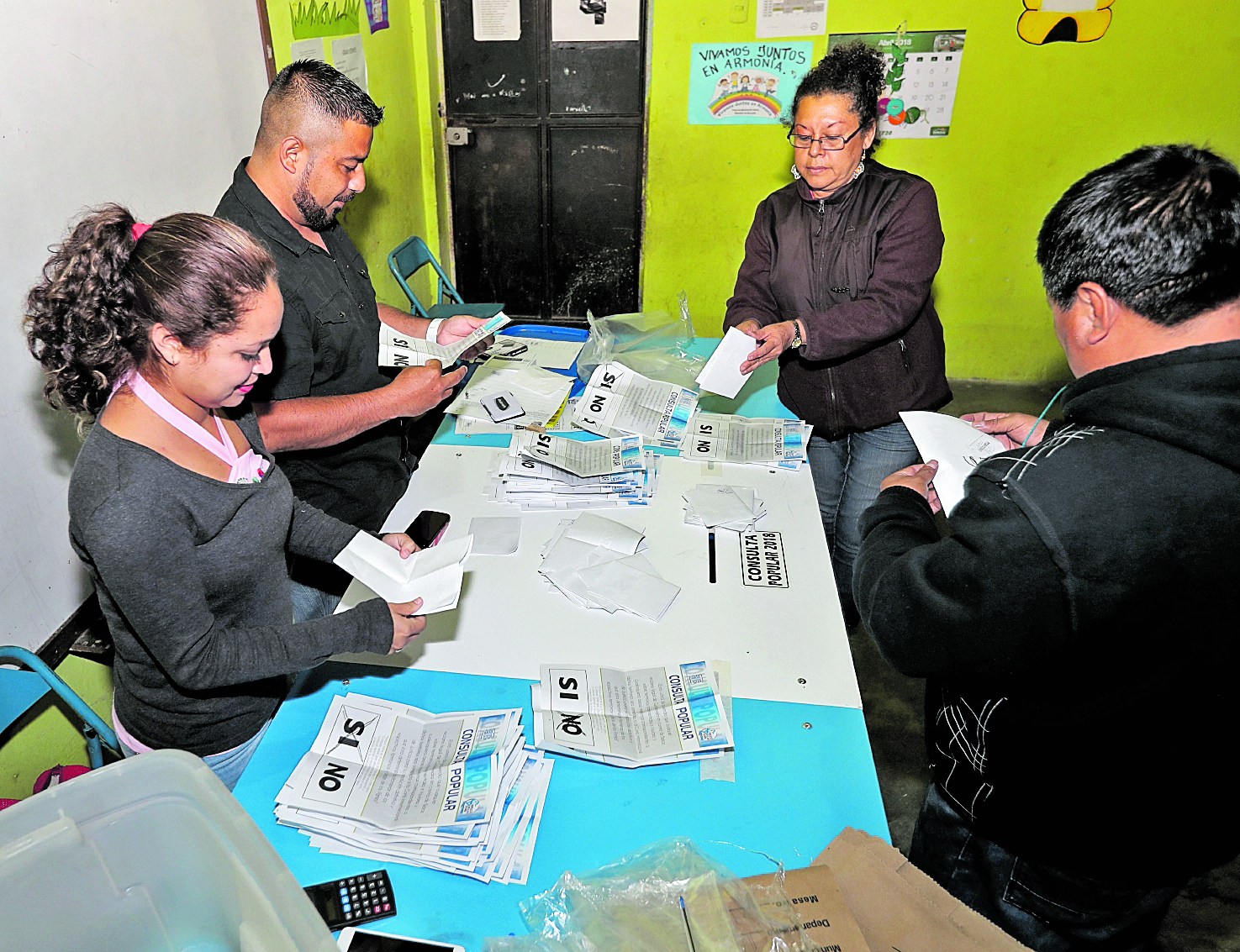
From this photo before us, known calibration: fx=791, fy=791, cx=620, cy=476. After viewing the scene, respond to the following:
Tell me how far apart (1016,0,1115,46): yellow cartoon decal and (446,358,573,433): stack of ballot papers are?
10.0ft

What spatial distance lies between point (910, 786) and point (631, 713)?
137 centimetres

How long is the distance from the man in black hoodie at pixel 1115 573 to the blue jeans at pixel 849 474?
1.15 m

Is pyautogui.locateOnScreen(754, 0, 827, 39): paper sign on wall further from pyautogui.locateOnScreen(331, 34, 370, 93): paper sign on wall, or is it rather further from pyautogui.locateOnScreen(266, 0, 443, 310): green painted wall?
pyautogui.locateOnScreen(331, 34, 370, 93): paper sign on wall

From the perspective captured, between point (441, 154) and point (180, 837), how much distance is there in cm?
411

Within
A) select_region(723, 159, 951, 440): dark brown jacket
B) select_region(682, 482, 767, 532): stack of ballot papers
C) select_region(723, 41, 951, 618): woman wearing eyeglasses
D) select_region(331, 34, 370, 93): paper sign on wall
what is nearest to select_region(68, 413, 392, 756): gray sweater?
select_region(682, 482, 767, 532): stack of ballot papers

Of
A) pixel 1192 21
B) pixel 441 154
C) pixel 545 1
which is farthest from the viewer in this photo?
pixel 441 154

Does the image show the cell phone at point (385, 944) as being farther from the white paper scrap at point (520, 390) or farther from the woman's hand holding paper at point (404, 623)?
the white paper scrap at point (520, 390)

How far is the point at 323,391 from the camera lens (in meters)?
1.92

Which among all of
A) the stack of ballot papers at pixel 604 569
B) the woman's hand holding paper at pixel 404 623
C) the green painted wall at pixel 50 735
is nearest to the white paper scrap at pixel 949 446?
the stack of ballot papers at pixel 604 569

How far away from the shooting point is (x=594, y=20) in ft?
13.2

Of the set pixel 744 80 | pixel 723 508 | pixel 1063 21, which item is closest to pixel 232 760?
pixel 723 508

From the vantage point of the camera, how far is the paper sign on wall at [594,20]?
3.97m

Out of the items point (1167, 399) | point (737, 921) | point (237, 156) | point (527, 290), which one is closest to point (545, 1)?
point (527, 290)

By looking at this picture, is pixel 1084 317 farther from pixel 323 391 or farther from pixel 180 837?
pixel 323 391
